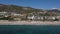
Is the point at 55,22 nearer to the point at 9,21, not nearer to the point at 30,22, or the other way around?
the point at 30,22

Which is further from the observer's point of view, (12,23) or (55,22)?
(55,22)

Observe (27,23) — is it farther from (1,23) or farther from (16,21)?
(1,23)

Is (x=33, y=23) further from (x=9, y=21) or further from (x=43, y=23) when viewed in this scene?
(x=9, y=21)

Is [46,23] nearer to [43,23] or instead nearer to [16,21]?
[43,23]

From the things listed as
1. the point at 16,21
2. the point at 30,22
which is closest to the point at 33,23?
the point at 30,22

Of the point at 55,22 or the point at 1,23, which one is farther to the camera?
the point at 55,22

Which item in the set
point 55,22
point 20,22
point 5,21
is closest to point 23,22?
point 20,22

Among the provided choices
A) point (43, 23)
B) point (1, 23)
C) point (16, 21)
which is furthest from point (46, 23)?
point (1, 23)

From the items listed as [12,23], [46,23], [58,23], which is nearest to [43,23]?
[46,23]
